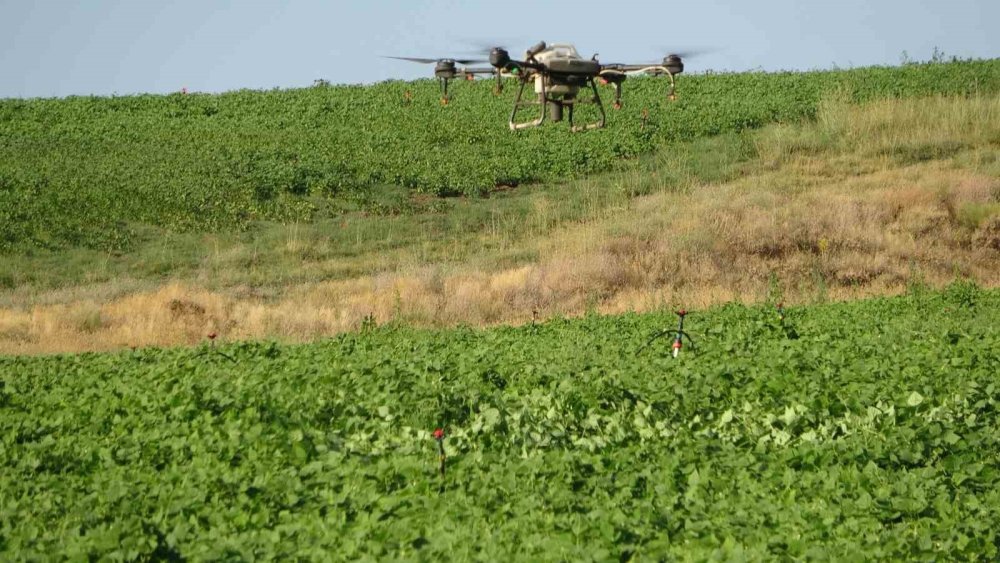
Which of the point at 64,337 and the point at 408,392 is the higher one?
the point at 408,392

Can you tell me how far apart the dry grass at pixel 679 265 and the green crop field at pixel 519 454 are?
7898mm

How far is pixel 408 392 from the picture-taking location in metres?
11.1

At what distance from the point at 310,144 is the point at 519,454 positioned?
38.0 m

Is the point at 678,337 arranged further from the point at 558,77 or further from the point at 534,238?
the point at 534,238

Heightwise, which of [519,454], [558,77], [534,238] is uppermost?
[558,77]

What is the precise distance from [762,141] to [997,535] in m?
34.7

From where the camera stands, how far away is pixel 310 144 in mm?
46688

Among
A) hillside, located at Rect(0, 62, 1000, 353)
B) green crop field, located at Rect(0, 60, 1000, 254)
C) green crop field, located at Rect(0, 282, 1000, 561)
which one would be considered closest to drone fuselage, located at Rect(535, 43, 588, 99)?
hillside, located at Rect(0, 62, 1000, 353)

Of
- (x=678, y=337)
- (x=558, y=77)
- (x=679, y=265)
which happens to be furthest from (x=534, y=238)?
(x=678, y=337)

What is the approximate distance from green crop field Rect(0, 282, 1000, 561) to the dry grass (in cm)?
790

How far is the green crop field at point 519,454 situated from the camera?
7.59m

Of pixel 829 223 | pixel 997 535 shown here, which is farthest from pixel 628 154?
pixel 997 535

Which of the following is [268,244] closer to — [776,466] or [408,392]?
[408,392]

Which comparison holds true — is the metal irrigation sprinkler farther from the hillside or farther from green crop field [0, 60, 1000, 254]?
green crop field [0, 60, 1000, 254]
